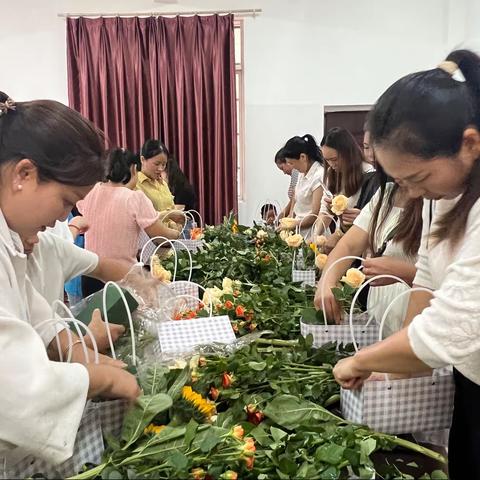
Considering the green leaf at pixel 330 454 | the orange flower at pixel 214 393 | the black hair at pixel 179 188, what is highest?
the green leaf at pixel 330 454

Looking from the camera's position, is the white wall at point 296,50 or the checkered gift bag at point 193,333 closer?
the checkered gift bag at point 193,333

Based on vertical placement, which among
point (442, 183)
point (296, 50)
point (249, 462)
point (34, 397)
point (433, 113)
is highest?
point (296, 50)

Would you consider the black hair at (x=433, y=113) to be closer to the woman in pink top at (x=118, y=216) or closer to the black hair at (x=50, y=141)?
the black hair at (x=50, y=141)

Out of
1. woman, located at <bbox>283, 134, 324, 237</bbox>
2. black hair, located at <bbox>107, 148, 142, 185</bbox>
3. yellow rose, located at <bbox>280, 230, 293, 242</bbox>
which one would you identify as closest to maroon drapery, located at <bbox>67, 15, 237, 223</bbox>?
woman, located at <bbox>283, 134, 324, 237</bbox>

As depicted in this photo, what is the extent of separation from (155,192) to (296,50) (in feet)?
7.61

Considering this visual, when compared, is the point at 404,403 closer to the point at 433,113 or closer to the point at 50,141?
the point at 433,113

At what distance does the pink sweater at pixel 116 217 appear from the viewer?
8.09 feet

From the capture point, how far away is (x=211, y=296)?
1.59 metres

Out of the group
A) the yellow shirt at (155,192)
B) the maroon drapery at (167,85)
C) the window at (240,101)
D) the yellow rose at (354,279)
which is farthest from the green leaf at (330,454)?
the window at (240,101)

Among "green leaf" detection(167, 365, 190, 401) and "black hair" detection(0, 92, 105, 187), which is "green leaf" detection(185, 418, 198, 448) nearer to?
"green leaf" detection(167, 365, 190, 401)

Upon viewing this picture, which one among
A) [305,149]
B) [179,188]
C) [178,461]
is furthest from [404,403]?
[179,188]

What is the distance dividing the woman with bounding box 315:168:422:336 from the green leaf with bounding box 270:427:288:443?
47 centimetres

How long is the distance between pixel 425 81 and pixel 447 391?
59 centimetres

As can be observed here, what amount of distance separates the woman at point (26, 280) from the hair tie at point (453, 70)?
2.09 ft
